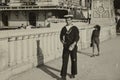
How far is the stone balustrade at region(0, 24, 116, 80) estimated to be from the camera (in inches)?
320

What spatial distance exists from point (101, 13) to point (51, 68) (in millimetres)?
21933

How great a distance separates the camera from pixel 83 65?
1066 centimetres

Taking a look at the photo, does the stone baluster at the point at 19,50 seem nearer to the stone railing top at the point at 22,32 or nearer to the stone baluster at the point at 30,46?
the stone railing top at the point at 22,32

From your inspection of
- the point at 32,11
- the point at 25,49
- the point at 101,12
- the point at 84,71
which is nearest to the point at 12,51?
the point at 25,49

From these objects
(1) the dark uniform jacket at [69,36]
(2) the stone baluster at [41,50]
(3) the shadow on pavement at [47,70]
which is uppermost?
(1) the dark uniform jacket at [69,36]

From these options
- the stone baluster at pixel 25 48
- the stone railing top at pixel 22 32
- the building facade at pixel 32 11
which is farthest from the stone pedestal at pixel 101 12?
the stone baluster at pixel 25 48

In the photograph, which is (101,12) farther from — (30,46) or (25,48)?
(25,48)

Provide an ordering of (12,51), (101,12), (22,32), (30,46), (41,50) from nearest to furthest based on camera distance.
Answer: (12,51), (22,32), (30,46), (41,50), (101,12)

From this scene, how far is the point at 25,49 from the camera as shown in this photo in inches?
373

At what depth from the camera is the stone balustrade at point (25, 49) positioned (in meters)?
8.12

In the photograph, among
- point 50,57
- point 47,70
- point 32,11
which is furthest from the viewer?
point 32,11

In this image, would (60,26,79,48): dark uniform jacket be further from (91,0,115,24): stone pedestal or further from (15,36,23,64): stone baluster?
(91,0,115,24): stone pedestal

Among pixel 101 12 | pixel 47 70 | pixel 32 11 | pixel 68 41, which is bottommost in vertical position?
pixel 47 70

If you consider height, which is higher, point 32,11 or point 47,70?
point 32,11
